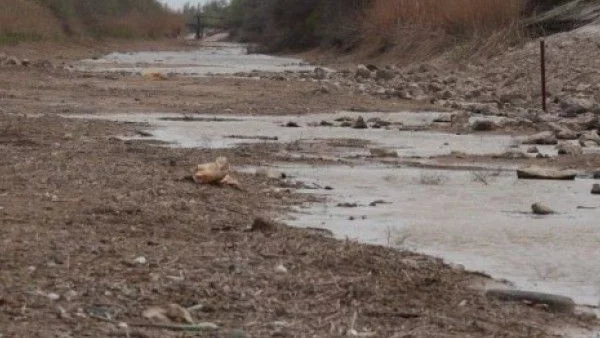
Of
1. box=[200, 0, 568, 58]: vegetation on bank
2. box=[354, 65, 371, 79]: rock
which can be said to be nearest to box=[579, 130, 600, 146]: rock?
box=[354, 65, 371, 79]: rock

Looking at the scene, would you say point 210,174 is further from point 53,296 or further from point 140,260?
point 53,296

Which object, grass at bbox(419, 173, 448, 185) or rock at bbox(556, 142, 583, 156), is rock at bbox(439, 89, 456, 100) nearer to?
rock at bbox(556, 142, 583, 156)

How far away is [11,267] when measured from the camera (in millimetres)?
4598

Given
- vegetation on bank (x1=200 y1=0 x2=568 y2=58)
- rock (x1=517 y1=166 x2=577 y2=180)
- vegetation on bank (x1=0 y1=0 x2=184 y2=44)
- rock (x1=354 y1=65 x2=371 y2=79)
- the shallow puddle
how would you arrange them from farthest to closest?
vegetation on bank (x1=0 y1=0 x2=184 y2=44) < vegetation on bank (x1=200 y1=0 x2=568 y2=58) < rock (x1=354 y1=65 x2=371 y2=79) < rock (x1=517 y1=166 x2=577 y2=180) < the shallow puddle

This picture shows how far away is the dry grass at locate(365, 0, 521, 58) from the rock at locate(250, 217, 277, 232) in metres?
20.9

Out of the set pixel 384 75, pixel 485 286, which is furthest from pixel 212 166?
pixel 384 75

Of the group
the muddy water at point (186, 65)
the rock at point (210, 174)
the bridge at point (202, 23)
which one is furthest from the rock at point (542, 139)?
the bridge at point (202, 23)

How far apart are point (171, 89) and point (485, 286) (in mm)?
17309

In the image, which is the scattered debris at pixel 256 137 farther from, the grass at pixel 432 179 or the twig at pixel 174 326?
the twig at pixel 174 326

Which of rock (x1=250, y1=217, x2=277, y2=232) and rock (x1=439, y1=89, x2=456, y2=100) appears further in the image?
rock (x1=439, y1=89, x2=456, y2=100)

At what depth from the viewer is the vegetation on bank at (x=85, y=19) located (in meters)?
49.8

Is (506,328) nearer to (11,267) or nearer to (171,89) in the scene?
(11,267)

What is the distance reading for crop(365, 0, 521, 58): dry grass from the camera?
28.4 m

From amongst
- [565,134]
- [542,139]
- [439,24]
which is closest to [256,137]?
[542,139]
